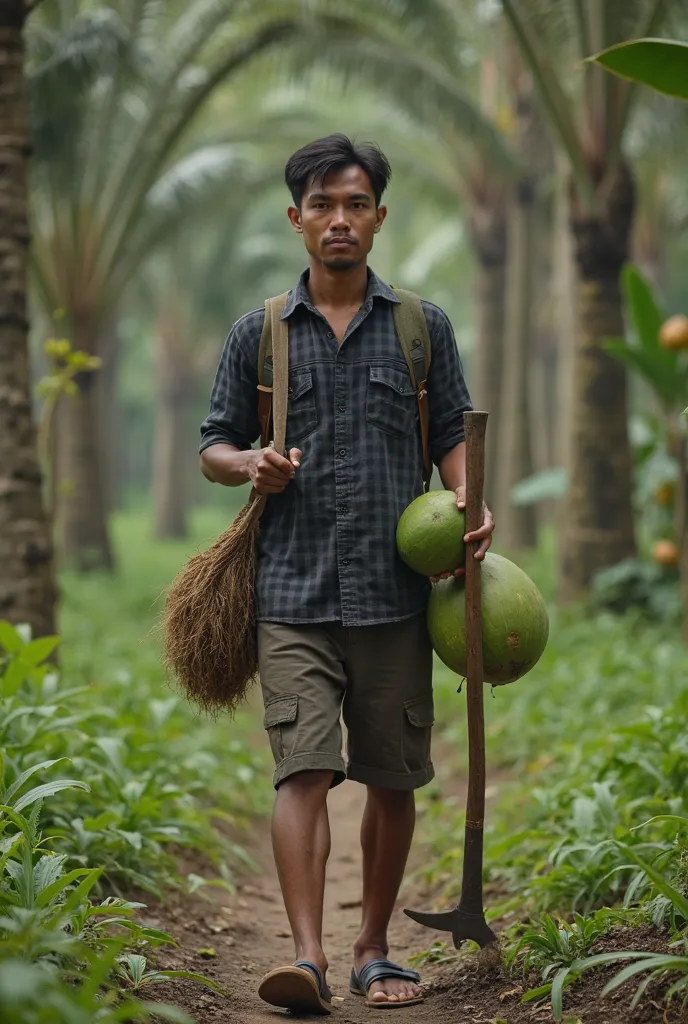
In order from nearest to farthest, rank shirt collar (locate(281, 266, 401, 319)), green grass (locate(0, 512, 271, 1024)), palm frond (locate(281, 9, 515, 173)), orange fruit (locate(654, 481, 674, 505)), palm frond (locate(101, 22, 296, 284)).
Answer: green grass (locate(0, 512, 271, 1024))
shirt collar (locate(281, 266, 401, 319))
orange fruit (locate(654, 481, 674, 505))
palm frond (locate(101, 22, 296, 284))
palm frond (locate(281, 9, 515, 173))

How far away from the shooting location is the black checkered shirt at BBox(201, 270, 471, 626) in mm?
3535

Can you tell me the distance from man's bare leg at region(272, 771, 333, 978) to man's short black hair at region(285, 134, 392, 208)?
5.46ft

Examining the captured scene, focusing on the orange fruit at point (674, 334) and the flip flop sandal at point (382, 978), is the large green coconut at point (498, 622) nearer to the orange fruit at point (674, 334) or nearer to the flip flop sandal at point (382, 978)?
the flip flop sandal at point (382, 978)

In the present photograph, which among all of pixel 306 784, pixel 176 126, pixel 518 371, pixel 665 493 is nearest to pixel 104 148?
pixel 176 126

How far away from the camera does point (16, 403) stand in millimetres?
5832

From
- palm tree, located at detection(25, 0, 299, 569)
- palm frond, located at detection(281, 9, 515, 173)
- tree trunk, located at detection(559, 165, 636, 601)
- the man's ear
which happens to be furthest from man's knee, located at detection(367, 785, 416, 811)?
palm frond, located at detection(281, 9, 515, 173)

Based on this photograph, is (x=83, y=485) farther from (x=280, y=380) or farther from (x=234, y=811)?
(x=280, y=380)

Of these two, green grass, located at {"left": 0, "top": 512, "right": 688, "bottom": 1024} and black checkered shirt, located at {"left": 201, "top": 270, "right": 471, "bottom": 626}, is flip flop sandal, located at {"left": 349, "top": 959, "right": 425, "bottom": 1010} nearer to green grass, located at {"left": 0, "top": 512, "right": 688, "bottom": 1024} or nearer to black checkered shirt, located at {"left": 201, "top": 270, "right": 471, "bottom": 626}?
green grass, located at {"left": 0, "top": 512, "right": 688, "bottom": 1024}

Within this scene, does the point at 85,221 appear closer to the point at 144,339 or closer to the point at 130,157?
the point at 130,157

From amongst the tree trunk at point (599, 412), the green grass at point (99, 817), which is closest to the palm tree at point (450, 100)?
the tree trunk at point (599, 412)

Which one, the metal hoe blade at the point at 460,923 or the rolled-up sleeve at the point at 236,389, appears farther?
the rolled-up sleeve at the point at 236,389

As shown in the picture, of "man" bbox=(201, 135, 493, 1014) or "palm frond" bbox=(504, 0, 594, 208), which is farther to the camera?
"palm frond" bbox=(504, 0, 594, 208)

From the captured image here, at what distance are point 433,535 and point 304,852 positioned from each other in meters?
0.91

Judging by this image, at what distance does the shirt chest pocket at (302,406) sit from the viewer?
3586 mm
